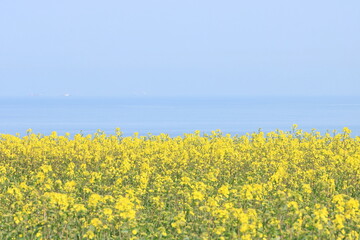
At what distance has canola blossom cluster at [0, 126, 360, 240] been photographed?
9523mm

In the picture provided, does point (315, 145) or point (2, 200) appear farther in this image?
point (315, 145)

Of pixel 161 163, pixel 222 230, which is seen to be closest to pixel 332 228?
pixel 222 230

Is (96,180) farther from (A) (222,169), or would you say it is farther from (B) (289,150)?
(B) (289,150)

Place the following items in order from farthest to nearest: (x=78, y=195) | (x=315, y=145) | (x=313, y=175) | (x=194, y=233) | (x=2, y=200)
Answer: (x=315, y=145), (x=313, y=175), (x=78, y=195), (x=2, y=200), (x=194, y=233)

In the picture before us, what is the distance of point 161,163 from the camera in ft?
55.0

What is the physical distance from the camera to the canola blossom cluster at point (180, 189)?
375 inches

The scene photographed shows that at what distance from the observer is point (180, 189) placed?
12.6 meters

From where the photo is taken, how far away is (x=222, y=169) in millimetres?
15898

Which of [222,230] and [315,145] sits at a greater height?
[315,145]

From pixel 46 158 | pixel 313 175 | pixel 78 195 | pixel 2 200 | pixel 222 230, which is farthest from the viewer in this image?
pixel 46 158

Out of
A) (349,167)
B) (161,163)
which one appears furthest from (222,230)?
(161,163)

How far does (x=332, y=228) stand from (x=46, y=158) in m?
10.5

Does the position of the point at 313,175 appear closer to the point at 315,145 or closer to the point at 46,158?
the point at 315,145

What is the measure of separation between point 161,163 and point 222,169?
5.48 ft
